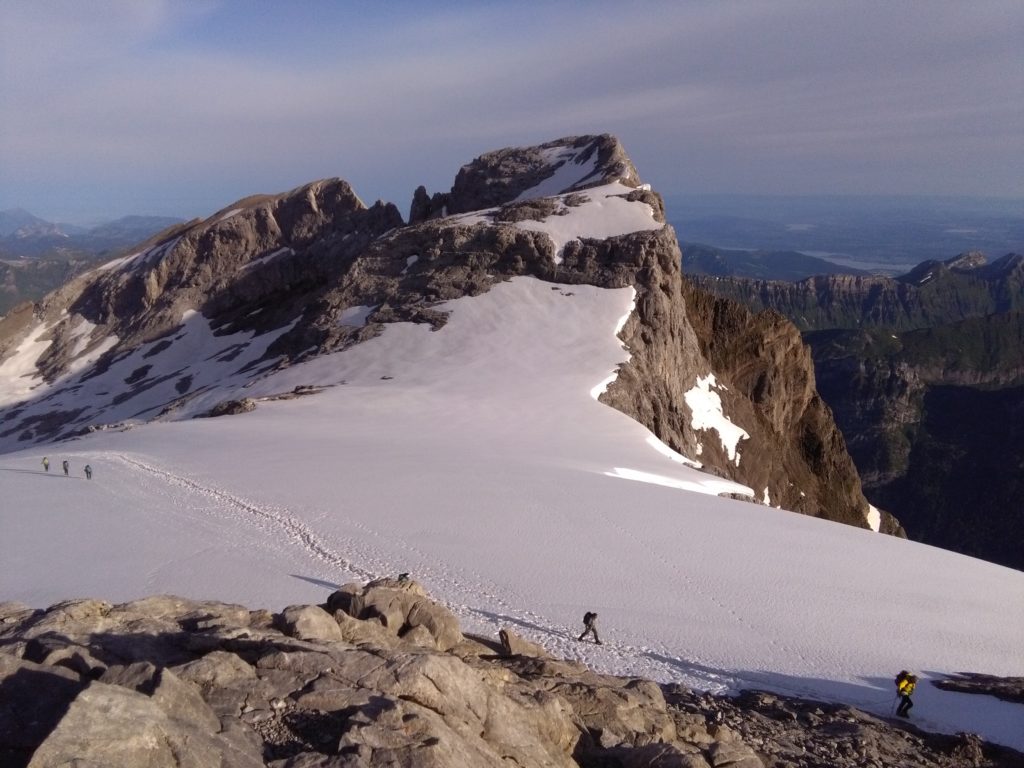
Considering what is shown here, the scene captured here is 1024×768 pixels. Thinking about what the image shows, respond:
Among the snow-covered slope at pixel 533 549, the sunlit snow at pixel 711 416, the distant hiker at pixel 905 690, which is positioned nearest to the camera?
the distant hiker at pixel 905 690

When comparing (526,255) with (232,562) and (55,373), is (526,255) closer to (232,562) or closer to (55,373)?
(232,562)

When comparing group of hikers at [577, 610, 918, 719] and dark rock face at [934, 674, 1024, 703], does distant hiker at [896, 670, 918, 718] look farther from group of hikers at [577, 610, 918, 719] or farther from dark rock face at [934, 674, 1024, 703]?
dark rock face at [934, 674, 1024, 703]

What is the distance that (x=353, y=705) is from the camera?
693 centimetres

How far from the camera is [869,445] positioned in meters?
155

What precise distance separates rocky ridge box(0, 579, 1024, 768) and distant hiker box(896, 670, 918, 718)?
36cm

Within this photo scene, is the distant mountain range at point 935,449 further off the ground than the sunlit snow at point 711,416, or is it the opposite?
the sunlit snow at point 711,416

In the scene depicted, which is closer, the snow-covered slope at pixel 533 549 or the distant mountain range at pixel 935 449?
the snow-covered slope at pixel 533 549

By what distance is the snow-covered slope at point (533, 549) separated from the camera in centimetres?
1369

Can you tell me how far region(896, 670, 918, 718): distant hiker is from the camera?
11.3m

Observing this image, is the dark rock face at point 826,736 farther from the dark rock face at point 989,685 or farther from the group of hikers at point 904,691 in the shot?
the dark rock face at point 989,685

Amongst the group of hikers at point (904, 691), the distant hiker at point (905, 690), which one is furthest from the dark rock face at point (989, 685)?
the distant hiker at point (905, 690)

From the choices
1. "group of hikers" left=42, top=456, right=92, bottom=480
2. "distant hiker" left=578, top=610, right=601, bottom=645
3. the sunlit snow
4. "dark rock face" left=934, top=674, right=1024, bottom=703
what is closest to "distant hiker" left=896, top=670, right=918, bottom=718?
"dark rock face" left=934, top=674, right=1024, bottom=703

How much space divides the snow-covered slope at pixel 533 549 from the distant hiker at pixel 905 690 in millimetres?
427

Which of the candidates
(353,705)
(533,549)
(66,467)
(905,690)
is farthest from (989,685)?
(66,467)
